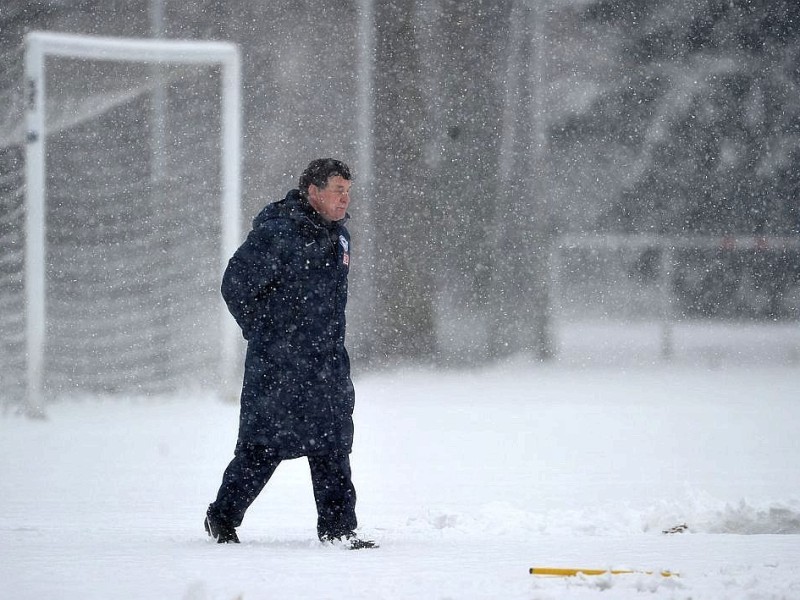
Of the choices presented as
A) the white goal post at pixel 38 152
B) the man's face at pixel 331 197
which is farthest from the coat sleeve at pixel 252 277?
the white goal post at pixel 38 152

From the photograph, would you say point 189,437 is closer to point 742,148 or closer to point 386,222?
point 386,222

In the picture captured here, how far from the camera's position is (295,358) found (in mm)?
3199

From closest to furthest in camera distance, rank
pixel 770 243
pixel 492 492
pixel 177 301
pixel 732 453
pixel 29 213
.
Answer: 1. pixel 492 492
2. pixel 732 453
3. pixel 29 213
4. pixel 177 301
5. pixel 770 243

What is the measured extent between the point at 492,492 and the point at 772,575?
77.3 inches

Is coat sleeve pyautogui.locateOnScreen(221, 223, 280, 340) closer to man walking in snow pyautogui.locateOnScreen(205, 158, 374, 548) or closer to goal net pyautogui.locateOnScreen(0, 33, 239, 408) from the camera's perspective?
man walking in snow pyautogui.locateOnScreen(205, 158, 374, 548)

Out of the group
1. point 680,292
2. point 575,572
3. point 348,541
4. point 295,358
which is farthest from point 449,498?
point 680,292

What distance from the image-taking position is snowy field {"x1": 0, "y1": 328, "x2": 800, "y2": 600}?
2.75 m

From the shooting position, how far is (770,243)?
1305 centimetres

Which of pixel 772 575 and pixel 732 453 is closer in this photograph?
pixel 772 575

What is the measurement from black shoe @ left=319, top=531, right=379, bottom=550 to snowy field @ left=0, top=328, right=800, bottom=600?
65mm

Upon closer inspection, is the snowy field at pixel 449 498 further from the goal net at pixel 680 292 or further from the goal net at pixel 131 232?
the goal net at pixel 680 292

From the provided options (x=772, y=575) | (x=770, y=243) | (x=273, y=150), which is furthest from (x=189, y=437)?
(x=770, y=243)

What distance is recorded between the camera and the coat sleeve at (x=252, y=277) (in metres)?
3.19

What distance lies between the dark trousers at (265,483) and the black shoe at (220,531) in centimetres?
2
